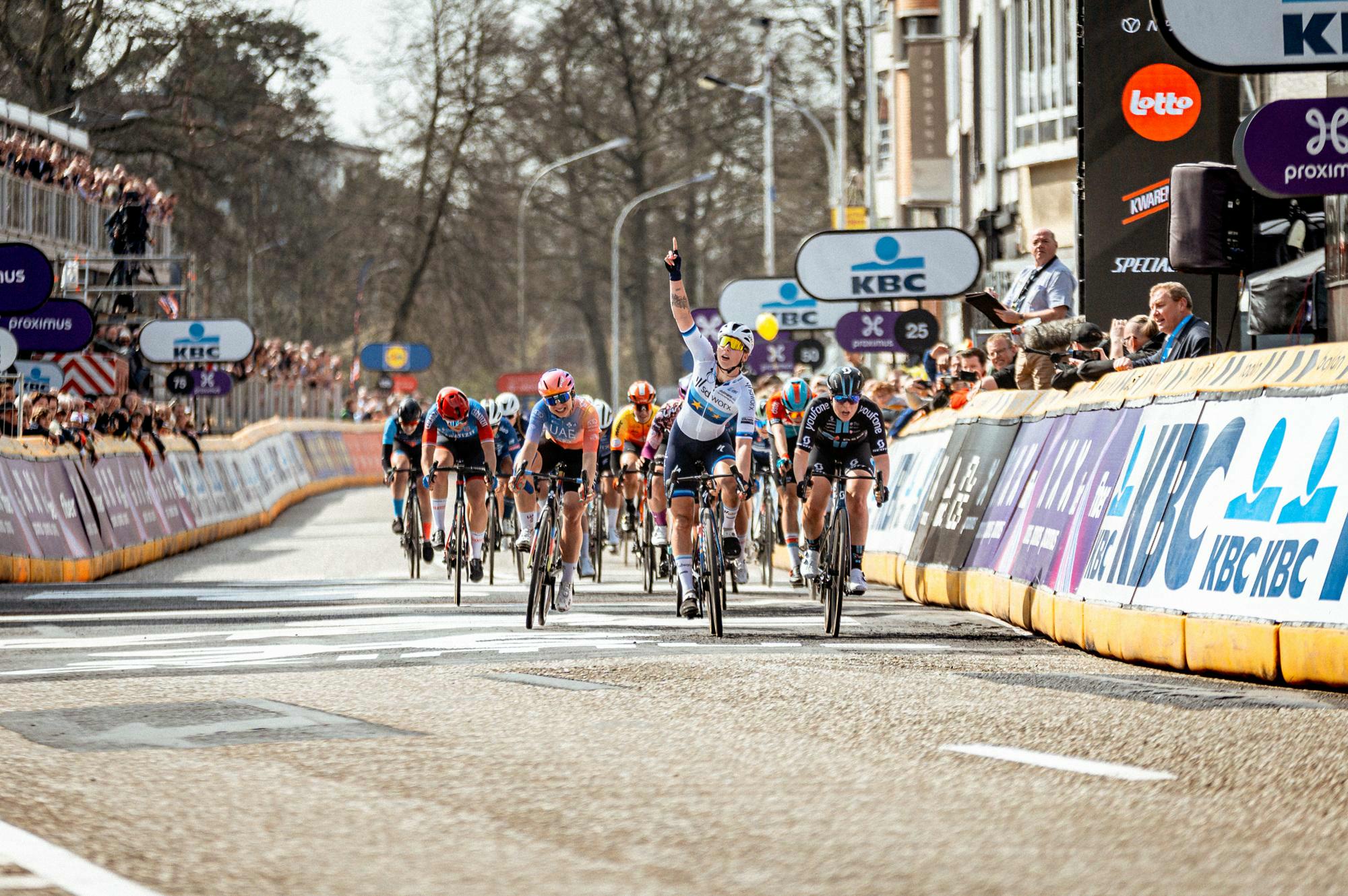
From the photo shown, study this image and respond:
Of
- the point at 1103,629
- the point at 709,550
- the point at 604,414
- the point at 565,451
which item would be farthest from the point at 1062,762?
the point at 604,414

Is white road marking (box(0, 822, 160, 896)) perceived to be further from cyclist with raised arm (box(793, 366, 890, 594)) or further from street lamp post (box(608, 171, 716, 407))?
street lamp post (box(608, 171, 716, 407))

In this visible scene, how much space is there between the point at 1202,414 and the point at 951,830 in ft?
18.8

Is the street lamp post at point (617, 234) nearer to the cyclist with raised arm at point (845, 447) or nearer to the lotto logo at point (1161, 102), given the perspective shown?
the lotto logo at point (1161, 102)

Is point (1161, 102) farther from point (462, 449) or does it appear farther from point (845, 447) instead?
point (845, 447)

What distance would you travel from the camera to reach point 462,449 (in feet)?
64.3

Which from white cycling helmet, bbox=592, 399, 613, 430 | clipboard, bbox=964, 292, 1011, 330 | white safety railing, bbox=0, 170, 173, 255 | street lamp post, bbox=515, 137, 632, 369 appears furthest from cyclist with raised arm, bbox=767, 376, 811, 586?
street lamp post, bbox=515, 137, 632, 369

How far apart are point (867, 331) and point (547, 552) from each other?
1533cm

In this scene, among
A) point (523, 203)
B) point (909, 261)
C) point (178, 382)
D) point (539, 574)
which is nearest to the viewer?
point (539, 574)

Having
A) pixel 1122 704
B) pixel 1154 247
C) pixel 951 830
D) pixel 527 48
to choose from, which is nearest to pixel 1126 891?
pixel 951 830

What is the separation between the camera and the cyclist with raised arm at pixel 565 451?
15102 mm

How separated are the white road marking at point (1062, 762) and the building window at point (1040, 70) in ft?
80.4

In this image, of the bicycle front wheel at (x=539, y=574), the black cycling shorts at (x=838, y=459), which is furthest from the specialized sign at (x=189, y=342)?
the bicycle front wheel at (x=539, y=574)

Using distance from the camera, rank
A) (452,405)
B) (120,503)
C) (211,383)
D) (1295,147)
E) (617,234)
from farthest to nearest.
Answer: (617,234) < (211,383) < (120,503) < (452,405) < (1295,147)

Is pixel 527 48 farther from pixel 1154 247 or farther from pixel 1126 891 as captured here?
pixel 1126 891
